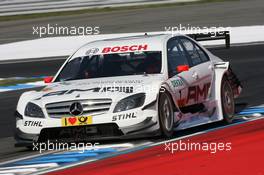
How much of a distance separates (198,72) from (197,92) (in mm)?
334

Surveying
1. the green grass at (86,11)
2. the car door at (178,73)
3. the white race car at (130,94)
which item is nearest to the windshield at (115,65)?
the white race car at (130,94)

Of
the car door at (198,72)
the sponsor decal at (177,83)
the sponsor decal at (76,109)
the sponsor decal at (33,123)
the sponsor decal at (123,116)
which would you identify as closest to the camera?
the sponsor decal at (123,116)

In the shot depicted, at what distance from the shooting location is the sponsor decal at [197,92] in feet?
37.2

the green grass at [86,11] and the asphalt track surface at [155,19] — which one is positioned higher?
the green grass at [86,11]

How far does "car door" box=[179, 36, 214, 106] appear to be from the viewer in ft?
37.5

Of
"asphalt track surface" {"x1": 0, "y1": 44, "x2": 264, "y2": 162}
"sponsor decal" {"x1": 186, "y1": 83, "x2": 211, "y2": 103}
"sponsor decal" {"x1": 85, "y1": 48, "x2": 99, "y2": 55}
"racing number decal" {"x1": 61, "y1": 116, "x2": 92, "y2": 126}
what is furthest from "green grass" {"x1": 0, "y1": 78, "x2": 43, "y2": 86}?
"racing number decal" {"x1": 61, "y1": 116, "x2": 92, "y2": 126}

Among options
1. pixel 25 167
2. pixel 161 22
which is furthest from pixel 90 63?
pixel 161 22

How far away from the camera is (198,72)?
1176cm

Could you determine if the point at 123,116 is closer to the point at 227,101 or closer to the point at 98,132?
the point at 98,132

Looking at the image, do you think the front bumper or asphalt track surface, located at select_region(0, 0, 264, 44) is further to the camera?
asphalt track surface, located at select_region(0, 0, 264, 44)

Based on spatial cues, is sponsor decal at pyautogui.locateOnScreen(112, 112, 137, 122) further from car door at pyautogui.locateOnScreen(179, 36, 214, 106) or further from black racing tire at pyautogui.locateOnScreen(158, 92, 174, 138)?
car door at pyautogui.locateOnScreen(179, 36, 214, 106)

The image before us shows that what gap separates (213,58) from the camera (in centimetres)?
1258

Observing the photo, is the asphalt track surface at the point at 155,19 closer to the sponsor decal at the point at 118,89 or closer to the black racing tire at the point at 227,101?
the black racing tire at the point at 227,101

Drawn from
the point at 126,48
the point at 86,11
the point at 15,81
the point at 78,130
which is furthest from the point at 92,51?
the point at 86,11
